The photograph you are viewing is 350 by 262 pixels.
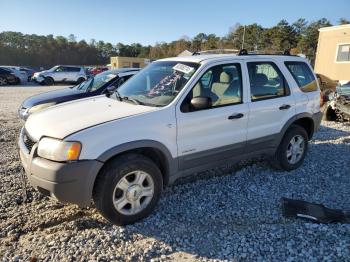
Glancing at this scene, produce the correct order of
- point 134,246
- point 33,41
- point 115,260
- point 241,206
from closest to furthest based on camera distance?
point 115,260 < point 134,246 < point 241,206 < point 33,41

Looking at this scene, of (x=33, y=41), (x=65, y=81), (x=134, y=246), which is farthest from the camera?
(x=33, y=41)

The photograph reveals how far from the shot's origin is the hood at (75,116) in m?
3.44

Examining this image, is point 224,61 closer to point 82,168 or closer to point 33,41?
point 82,168

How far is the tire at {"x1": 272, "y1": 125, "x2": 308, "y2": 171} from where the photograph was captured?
5.28m

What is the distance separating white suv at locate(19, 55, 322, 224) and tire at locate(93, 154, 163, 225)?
0.01 metres

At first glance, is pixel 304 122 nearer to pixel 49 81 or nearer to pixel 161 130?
pixel 161 130

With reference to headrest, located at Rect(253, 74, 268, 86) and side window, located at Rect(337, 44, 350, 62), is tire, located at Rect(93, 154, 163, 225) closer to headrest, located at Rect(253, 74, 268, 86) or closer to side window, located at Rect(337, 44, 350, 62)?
headrest, located at Rect(253, 74, 268, 86)

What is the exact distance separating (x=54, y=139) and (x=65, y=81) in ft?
86.4

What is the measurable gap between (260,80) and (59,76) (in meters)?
25.7

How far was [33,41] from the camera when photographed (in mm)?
75812

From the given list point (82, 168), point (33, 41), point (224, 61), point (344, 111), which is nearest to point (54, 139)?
point (82, 168)

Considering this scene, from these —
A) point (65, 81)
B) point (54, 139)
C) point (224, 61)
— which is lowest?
point (65, 81)

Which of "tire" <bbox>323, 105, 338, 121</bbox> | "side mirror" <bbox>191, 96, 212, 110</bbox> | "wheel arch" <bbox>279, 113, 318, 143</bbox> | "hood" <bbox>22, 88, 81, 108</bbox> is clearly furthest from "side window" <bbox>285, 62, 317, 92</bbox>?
"tire" <bbox>323, 105, 338, 121</bbox>

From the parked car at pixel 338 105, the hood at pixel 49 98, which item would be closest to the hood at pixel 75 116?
the hood at pixel 49 98
